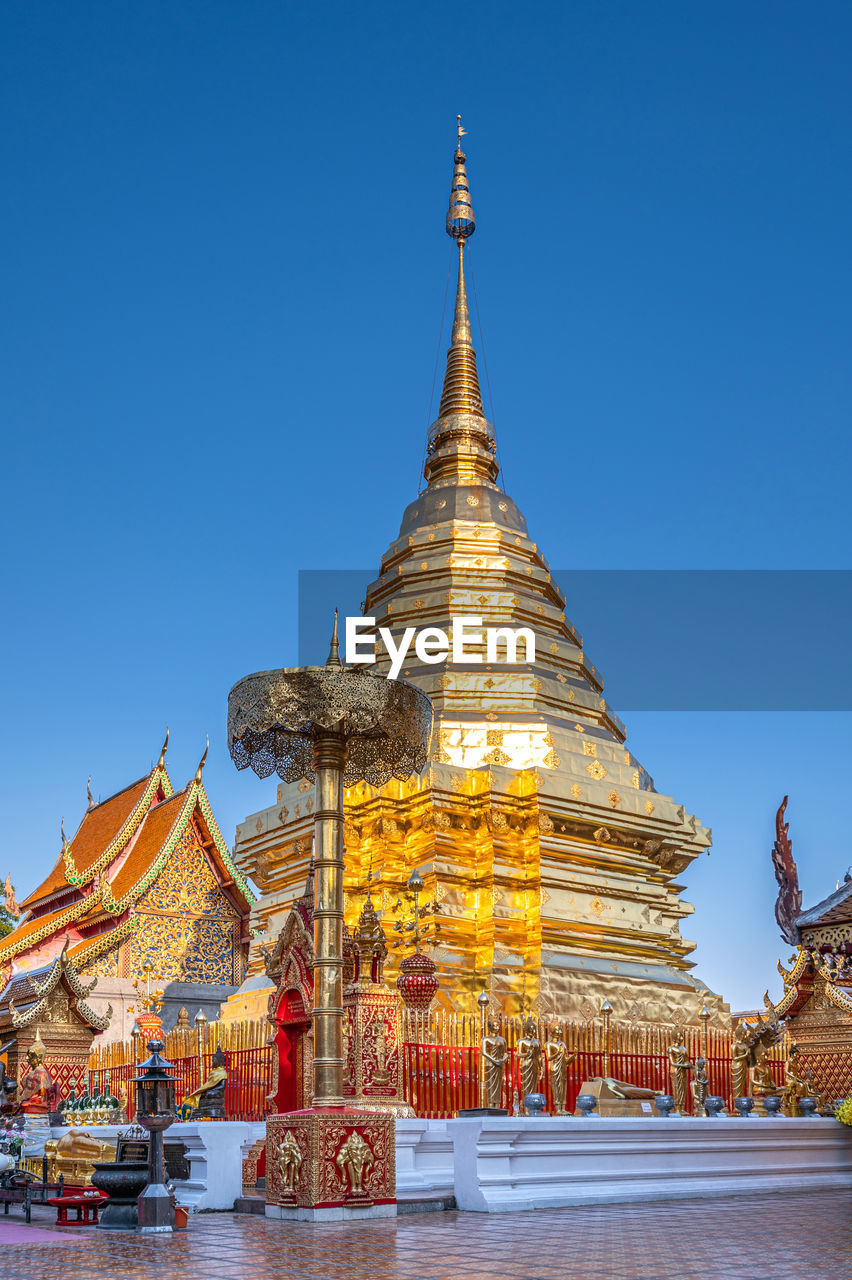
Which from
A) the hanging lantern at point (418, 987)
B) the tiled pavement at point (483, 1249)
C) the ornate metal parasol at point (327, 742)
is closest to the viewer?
the tiled pavement at point (483, 1249)

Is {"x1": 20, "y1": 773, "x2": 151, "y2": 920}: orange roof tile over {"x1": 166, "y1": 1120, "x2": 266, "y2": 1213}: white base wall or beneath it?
over

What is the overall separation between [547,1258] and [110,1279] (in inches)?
84.0

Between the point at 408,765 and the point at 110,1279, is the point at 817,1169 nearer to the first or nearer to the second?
the point at 408,765

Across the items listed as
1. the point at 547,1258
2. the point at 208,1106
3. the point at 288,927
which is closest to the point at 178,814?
the point at 208,1106

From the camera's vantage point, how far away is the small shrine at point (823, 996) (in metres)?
16.3

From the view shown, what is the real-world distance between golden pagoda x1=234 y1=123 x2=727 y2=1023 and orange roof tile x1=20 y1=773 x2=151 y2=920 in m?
5.99

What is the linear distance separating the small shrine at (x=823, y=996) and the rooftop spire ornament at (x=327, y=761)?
8376mm

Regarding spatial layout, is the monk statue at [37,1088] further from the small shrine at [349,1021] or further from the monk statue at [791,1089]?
the monk statue at [791,1089]

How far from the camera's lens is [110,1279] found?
19.8 ft

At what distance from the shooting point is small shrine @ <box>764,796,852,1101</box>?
1631 cm

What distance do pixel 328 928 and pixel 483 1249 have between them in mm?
2770

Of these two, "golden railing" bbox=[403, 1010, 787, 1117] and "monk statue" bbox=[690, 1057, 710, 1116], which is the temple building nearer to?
"golden railing" bbox=[403, 1010, 787, 1117]

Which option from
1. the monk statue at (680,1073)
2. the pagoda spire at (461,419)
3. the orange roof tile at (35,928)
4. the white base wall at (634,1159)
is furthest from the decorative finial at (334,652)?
the orange roof tile at (35,928)

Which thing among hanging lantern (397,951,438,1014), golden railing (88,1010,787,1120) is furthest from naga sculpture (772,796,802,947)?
hanging lantern (397,951,438,1014)
